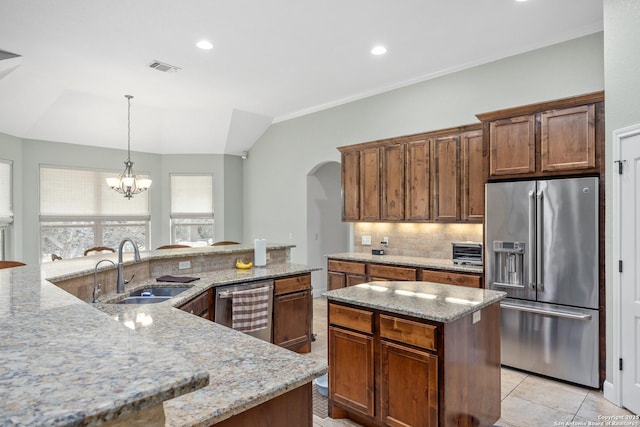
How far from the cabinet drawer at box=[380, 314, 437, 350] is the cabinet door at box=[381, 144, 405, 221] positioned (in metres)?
2.77

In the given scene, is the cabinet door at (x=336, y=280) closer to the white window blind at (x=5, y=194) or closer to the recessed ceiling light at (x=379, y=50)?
the recessed ceiling light at (x=379, y=50)

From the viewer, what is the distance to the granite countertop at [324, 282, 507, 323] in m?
2.22

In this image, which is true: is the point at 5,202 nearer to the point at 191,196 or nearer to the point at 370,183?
the point at 191,196

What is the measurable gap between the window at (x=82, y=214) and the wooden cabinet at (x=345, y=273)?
13.7 ft

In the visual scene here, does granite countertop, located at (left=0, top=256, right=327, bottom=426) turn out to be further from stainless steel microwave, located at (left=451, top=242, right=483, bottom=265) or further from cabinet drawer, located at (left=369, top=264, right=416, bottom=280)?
stainless steel microwave, located at (left=451, top=242, right=483, bottom=265)

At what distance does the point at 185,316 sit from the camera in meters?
2.17

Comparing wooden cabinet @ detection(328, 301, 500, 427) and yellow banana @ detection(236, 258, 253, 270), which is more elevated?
yellow banana @ detection(236, 258, 253, 270)

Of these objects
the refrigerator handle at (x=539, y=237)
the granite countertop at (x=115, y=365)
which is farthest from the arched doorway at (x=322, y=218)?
the granite countertop at (x=115, y=365)

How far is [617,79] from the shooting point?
9.80 ft

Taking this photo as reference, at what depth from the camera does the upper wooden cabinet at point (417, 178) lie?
441 cm

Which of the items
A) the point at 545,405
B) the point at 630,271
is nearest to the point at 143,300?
the point at 545,405

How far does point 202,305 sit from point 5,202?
4.61 m

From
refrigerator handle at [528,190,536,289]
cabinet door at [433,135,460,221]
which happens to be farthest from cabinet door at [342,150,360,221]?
refrigerator handle at [528,190,536,289]

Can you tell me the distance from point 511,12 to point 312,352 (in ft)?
12.4
